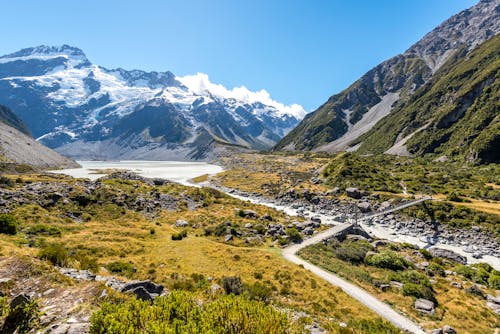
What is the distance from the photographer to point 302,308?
61.4ft

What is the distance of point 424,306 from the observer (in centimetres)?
2134

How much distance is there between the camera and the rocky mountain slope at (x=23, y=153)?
127838 millimetres

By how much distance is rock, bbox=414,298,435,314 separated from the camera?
828 inches

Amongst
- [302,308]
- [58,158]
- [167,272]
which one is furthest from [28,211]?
[58,158]

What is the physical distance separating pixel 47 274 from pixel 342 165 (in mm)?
89596

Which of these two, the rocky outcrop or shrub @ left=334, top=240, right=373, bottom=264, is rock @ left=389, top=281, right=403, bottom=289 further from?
the rocky outcrop

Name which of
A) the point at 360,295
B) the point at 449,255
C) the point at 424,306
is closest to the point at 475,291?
the point at 424,306

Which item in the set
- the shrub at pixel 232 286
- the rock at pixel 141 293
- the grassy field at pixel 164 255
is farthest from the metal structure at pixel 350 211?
the rock at pixel 141 293

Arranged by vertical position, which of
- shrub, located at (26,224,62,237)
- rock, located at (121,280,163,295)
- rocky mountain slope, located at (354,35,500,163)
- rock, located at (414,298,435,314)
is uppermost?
rocky mountain slope, located at (354,35,500,163)

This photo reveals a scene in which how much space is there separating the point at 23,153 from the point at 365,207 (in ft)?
559

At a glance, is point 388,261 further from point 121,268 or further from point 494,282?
point 121,268

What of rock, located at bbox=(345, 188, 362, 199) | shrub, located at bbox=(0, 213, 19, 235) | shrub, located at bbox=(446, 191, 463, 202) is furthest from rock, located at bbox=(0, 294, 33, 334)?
shrub, located at bbox=(446, 191, 463, 202)

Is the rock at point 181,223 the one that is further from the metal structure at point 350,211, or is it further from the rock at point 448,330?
the rock at point 448,330

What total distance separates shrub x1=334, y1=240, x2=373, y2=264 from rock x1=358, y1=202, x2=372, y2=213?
2352 cm
